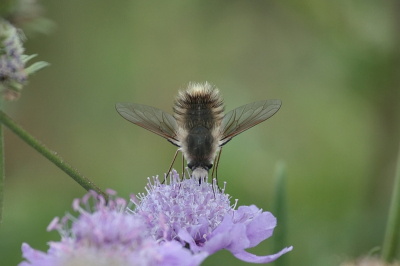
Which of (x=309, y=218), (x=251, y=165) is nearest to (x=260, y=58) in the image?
(x=251, y=165)

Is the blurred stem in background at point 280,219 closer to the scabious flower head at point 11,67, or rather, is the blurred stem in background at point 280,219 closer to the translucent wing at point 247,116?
the translucent wing at point 247,116

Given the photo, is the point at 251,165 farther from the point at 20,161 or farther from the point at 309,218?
the point at 20,161

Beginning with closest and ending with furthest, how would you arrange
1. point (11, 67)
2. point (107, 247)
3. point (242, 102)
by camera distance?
point (107, 247) < point (11, 67) < point (242, 102)

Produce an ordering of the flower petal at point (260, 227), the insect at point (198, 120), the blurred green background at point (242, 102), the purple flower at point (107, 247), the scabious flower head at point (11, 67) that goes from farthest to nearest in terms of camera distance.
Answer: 1. the blurred green background at point (242, 102)
2. the insect at point (198, 120)
3. the flower petal at point (260, 227)
4. the scabious flower head at point (11, 67)
5. the purple flower at point (107, 247)

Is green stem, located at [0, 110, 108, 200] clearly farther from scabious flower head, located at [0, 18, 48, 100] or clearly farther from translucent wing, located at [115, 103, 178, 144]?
translucent wing, located at [115, 103, 178, 144]

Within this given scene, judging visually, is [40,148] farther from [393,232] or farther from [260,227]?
[393,232]

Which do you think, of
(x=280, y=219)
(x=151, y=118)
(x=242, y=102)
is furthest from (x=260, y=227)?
(x=242, y=102)

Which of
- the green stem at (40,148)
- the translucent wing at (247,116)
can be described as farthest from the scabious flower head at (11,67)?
the translucent wing at (247,116)
